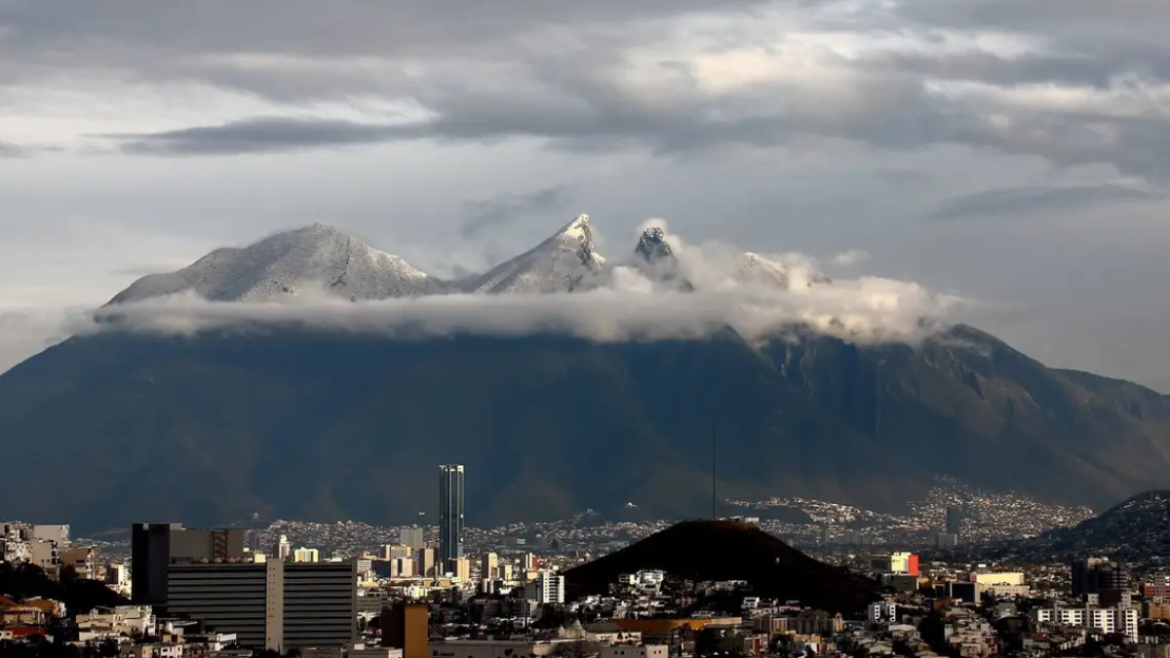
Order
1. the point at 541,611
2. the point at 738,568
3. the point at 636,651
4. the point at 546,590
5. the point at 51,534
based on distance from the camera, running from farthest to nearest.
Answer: the point at 738,568 → the point at 51,534 → the point at 546,590 → the point at 541,611 → the point at 636,651

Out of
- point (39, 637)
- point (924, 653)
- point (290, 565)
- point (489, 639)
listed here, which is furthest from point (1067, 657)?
point (39, 637)

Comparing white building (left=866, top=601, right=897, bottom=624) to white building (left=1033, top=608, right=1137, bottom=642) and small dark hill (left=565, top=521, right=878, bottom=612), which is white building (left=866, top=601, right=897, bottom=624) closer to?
small dark hill (left=565, top=521, right=878, bottom=612)

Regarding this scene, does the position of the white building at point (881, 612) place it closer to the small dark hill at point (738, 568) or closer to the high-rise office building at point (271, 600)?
the small dark hill at point (738, 568)

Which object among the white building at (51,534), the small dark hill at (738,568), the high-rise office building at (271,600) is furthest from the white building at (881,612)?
the white building at (51,534)

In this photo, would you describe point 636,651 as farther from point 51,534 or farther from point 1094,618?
point 51,534

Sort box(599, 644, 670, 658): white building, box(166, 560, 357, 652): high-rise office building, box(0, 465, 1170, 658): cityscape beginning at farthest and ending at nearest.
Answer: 1. box(166, 560, 357, 652): high-rise office building
2. box(0, 465, 1170, 658): cityscape
3. box(599, 644, 670, 658): white building

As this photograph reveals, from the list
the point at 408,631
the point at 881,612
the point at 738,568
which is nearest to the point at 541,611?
the point at 881,612

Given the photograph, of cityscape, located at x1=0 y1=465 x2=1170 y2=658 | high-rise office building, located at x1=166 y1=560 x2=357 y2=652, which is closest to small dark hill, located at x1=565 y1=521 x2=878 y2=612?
cityscape, located at x1=0 y1=465 x2=1170 y2=658
